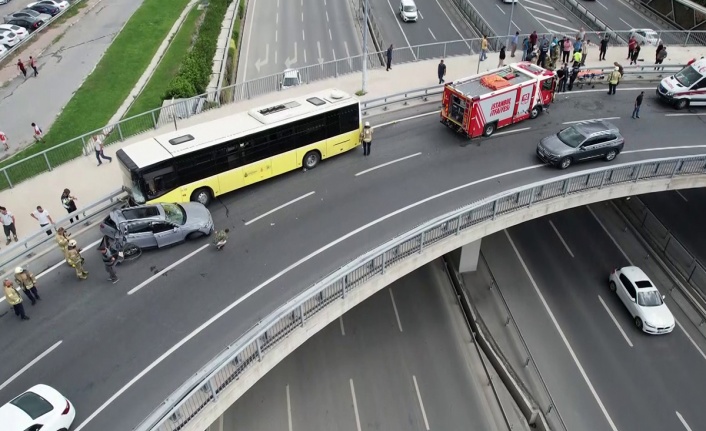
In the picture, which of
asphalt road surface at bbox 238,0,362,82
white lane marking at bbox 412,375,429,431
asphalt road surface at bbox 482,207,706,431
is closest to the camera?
white lane marking at bbox 412,375,429,431

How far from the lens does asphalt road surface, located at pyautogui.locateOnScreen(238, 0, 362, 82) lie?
45781 mm

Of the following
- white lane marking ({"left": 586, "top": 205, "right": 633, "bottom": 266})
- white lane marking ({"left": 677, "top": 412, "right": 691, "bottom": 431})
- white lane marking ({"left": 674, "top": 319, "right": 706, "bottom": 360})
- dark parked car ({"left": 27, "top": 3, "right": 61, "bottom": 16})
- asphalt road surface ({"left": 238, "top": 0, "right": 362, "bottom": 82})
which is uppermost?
dark parked car ({"left": 27, "top": 3, "right": 61, "bottom": 16})

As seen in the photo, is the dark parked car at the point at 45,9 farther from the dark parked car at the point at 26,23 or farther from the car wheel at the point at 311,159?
the car wheel at the point at 311,159

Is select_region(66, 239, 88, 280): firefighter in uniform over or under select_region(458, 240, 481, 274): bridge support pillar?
over

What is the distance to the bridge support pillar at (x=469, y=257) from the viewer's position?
86.7ft

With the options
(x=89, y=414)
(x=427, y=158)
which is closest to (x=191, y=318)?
(x=89, y=414)

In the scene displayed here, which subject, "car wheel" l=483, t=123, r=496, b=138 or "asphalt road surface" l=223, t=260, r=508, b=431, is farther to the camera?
"car wheel" l=483, t=123, r=496, b=138

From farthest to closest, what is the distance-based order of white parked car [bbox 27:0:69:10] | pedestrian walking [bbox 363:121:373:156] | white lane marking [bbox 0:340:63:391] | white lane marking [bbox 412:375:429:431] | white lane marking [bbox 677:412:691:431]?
white parked car [bbox 27:0:69:10] → pedestrian walking [bbox 363:121:373:156] → white lane marking [bbox 412:375:429:431] → white lane marking [bbox 677:412:691:431] → white lane marking [bbox 0:340:63:391]

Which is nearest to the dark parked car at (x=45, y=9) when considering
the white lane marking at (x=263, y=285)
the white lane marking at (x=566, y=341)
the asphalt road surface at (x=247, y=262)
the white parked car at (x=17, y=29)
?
the white parked car at (x=17, y=29)

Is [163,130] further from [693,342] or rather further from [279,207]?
[693,342]

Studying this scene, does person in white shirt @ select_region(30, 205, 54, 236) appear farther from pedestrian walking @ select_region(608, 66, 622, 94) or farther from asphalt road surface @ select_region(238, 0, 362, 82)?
pedestrian walking @ select_region(608, 66, 622, 94)

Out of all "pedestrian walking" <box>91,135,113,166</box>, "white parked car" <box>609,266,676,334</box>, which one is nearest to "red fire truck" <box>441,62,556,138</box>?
"white parked car" <box>609,266,676,334</box>

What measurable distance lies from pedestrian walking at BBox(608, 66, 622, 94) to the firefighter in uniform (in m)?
26.9

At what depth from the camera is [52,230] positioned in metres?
20.3
